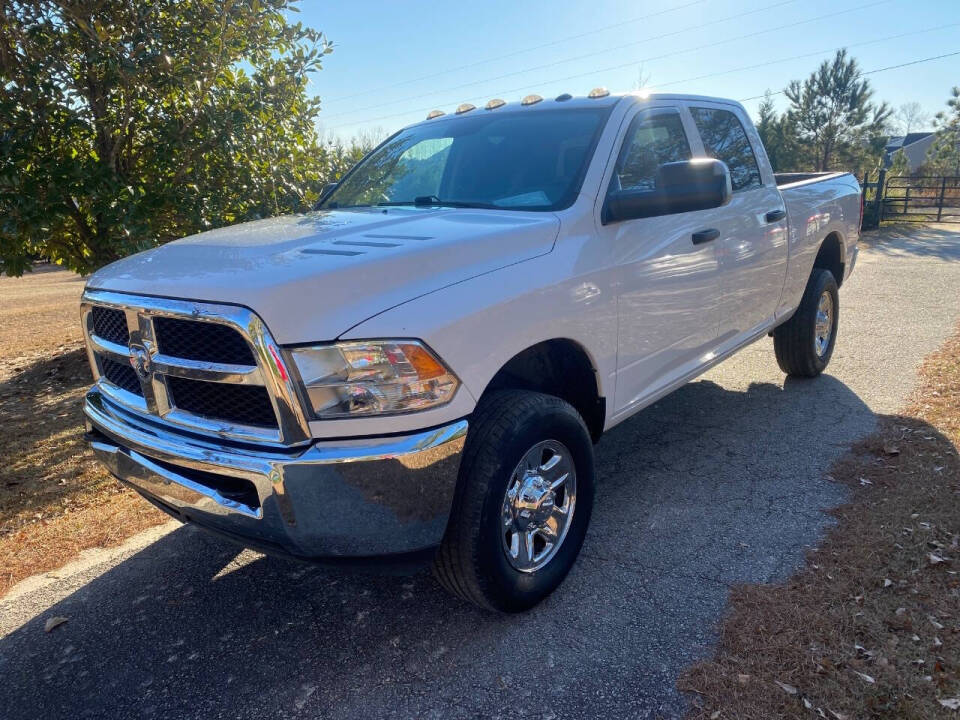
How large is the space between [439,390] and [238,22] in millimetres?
5050

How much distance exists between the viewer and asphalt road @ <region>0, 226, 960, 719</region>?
2.47 metres

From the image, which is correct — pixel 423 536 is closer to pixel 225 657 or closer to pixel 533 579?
pixel 533 579

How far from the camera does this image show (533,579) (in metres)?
2.80

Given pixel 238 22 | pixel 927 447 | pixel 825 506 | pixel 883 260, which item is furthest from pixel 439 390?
pixel 883 260

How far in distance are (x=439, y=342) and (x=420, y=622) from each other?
4.18 ft

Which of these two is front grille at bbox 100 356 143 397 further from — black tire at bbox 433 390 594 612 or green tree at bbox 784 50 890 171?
green tree at bbox 784 50 890 171

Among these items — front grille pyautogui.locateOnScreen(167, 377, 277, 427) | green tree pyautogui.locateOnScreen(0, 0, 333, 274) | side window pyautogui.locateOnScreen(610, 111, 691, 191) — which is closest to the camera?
front grille pyautogui.locateOnScreen(167, 377, 277, 427)

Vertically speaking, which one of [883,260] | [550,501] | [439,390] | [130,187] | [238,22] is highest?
[238,22]

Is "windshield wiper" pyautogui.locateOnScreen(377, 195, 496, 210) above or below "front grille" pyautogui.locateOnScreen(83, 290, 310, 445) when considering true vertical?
above

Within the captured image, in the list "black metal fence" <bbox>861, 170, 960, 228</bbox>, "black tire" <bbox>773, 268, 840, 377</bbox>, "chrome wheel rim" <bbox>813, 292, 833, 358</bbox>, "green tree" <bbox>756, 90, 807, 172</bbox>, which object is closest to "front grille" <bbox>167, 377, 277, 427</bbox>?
"black tire" <bbox>773, 268, 840, 377</bbox>

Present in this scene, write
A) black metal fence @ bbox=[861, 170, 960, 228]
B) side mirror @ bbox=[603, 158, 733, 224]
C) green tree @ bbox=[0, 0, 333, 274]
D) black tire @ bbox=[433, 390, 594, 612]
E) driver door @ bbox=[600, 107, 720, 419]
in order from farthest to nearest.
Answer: black metal fence @ bbox=[861, 170, 960, 228], green tree @ bbox=[0, 0, 333, 274], driver door @ bbox=[600, 107, 720, 419], side mirror @ bbox=[603, 158, 733, 224], black tire @ bbox=[433, 390, 594, 612]

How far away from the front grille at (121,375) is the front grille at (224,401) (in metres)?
0.27

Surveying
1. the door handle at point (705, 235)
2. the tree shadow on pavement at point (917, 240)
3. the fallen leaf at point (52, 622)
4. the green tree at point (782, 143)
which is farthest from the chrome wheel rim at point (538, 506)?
the green tree at point (782, 143)

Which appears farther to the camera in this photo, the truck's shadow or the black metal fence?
the black metal fence
